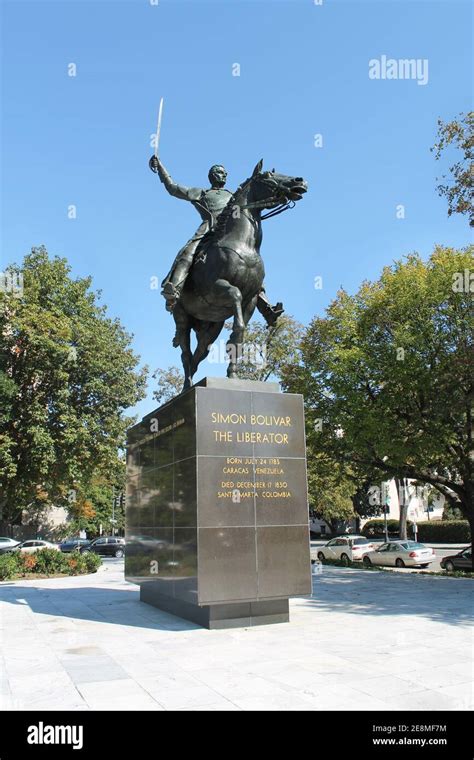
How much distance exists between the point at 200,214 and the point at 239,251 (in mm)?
1794

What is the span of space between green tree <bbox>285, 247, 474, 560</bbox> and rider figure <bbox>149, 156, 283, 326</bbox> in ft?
31.9

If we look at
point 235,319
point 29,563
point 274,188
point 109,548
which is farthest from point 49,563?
point 109,548

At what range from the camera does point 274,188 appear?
1052 cm

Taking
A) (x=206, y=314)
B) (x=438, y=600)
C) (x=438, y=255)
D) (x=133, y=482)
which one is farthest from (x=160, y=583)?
(x=438, y=255)

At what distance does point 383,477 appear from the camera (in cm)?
2348

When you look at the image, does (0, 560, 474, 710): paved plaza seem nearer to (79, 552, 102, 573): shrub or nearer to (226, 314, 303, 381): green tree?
(79, 552, 102, 573): shrub

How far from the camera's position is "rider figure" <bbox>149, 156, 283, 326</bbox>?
36.3 feet

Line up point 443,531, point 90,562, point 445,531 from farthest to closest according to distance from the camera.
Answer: point 443,531
point 445,531
point 90,562

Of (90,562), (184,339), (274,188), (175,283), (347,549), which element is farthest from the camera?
(347,549)

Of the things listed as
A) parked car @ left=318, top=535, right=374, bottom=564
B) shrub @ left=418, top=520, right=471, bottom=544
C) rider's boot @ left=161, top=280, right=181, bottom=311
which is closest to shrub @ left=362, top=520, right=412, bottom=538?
shrub @ left=418, top=520, right=471, bottom=544

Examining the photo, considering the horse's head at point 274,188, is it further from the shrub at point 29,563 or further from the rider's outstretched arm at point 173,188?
the shrub at point 29,563

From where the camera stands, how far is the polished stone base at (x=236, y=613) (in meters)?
9.32

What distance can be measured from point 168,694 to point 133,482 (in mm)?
7980

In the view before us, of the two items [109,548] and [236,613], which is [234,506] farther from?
[109,548]
